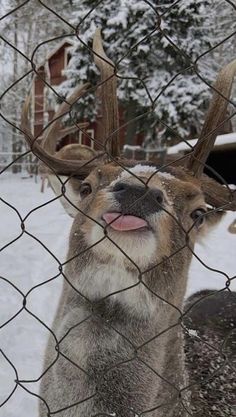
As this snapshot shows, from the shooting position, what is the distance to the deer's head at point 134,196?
2232 millimetres

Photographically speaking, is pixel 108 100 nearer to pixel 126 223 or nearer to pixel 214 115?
pixel 214 115

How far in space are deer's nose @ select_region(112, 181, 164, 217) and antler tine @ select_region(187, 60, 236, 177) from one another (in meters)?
0.58

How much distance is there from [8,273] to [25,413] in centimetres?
347

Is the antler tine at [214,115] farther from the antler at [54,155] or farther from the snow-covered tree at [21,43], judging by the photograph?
the snow-covered tree at [21,43]

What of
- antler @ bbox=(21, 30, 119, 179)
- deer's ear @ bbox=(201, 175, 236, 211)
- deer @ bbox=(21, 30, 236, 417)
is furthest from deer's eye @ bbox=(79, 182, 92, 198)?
deer's ear @ bbox=(201, 175, 236, 211)

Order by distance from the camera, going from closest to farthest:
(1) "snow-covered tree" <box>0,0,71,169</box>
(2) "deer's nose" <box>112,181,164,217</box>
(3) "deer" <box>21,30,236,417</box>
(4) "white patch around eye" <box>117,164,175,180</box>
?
(2) "deer's nose" <box>112,181,164,217</box>, (3) "deer" <box>21,30,236,417</box>, (4) "white patch around eye" <box>117,164,175,180</box>, (1) "snow-covered tree" <box>0,0,71,169</box>

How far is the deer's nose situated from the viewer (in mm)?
2189

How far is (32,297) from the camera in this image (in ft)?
21.5

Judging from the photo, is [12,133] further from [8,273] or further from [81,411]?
[81,411]

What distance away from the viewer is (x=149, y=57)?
18453 millimetres

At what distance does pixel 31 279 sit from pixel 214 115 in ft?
16.0

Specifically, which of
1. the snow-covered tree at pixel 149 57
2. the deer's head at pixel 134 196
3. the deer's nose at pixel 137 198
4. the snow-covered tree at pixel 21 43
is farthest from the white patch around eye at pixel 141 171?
the snow-covered tree at pixel 21 43

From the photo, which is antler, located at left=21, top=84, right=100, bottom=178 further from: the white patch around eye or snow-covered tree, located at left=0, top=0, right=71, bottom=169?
snow-covered tree, located at left=0, top=0, right=71, bottom=169

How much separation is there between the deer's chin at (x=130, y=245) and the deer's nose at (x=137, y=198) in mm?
89
